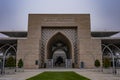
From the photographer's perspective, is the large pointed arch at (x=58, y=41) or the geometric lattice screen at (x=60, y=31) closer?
the geometric lattice screen at (x=60, y=31)

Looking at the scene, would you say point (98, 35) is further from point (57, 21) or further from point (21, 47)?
point (21, 47)

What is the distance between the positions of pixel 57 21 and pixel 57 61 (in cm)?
2891

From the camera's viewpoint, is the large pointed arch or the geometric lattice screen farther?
the large pointed arch

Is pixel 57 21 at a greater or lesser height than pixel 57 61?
greater

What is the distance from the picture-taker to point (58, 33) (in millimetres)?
35531

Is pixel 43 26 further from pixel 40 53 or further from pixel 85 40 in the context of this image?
pixel 85 40

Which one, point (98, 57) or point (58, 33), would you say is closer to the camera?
point (98, 57)

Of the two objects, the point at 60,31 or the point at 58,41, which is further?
the point at 58,41

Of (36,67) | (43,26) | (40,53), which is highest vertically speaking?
(43,26)

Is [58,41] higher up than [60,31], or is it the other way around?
[60,31]

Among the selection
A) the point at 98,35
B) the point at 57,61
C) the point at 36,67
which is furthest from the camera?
the point at 57,61

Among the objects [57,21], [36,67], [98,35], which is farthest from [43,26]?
[98,35]

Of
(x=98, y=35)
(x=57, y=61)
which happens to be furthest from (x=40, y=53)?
(x=57, y=61)

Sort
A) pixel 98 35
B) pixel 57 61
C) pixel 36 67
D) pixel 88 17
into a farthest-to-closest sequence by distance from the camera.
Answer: pixel 57 61 < pixel 98 35 < pixel 88 17 < pixel 36 67
